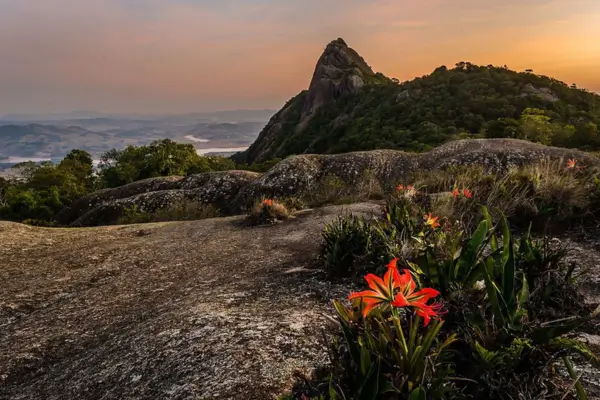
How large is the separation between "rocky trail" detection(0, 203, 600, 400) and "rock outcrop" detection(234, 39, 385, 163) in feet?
259

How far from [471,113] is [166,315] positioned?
48665mm

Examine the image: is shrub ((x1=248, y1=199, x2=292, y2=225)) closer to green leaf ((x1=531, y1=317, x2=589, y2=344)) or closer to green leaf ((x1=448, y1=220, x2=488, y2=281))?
green leaf ((x1=448, y1=220, x2=488, y2=281))

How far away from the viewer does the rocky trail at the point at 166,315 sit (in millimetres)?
2703

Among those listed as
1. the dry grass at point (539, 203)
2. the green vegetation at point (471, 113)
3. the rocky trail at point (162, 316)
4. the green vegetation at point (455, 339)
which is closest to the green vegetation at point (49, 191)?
the rocky trail at point (162, 316)

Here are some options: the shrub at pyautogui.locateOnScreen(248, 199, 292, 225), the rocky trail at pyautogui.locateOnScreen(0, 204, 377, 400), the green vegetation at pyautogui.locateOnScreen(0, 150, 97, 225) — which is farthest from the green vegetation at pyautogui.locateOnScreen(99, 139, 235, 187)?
the rocky trail at pyautogui.locateOnScreen(0, 204, 377, 400)

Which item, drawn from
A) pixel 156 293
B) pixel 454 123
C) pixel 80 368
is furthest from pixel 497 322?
pixel 454 123

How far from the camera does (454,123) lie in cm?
4322

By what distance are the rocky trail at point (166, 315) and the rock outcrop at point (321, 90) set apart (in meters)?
79.0

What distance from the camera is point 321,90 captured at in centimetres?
9719

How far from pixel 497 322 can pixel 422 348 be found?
0.74 meters

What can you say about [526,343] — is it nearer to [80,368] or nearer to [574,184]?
[80,368]

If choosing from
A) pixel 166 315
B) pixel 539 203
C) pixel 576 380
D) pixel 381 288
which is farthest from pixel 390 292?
pixel 539 203

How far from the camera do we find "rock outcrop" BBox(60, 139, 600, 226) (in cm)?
1557

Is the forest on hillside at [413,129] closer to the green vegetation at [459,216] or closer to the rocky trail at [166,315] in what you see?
the rocky trail at [166,315]
